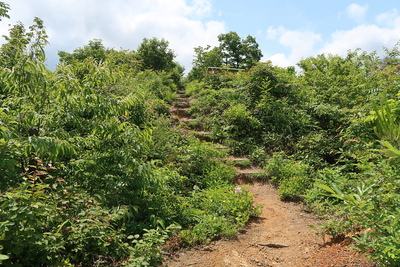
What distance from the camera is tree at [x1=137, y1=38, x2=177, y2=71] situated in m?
16.4

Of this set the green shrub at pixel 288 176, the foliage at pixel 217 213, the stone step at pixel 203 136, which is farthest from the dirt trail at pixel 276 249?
the stone step at pixel 203 136

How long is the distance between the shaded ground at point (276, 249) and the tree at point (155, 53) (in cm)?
1368

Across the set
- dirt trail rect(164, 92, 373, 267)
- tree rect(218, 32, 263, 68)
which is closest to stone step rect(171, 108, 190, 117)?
dirt trail rect(164, 92, 373, 267)

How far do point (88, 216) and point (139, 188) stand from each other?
2.95ft

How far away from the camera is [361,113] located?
19.6 feet

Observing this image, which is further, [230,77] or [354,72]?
[230,77]

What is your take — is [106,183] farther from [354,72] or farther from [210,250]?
[354,72]

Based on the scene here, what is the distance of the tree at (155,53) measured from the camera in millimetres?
16359

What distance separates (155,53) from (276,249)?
48.9ft

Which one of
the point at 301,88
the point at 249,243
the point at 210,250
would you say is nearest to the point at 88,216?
the point at 210,250

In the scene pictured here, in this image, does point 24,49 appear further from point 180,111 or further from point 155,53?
point 155,53

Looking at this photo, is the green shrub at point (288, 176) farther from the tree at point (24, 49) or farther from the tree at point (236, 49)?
the tree at point (236, 49)

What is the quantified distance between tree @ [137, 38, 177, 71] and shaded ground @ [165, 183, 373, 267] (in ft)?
44.9

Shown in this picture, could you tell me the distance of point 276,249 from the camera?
3.62m
